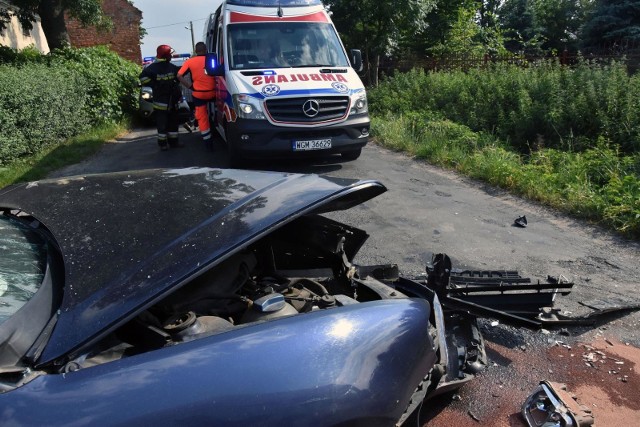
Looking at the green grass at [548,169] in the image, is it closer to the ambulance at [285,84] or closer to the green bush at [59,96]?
the ambulance at [285,84]

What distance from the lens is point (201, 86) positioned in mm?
9500

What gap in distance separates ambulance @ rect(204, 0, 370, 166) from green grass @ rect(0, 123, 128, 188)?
2.81m

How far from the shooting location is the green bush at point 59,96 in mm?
8641

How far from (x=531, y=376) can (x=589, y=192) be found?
13.2ft

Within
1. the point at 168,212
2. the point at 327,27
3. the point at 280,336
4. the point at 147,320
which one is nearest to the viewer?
the point at 280,336

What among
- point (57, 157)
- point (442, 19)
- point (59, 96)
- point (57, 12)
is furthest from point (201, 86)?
point (442, 19)

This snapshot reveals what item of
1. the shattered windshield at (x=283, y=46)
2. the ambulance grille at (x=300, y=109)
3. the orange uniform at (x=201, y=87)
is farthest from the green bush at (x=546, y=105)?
the orange uniform at (x=201, y=87)

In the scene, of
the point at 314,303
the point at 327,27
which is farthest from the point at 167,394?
the point at 327,27

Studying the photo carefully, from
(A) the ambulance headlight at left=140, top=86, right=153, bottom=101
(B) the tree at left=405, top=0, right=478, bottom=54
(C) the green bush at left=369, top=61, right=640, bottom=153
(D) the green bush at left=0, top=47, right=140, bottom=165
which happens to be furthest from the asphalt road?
(B) the tree at left=405, top=0, right=478, bottom=54

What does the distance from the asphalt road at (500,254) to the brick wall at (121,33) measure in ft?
88.2

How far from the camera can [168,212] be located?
2.33 meters

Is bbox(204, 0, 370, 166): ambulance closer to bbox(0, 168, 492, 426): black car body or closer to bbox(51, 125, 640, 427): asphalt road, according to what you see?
bbox(51, 125, 640, 427): asphalt road

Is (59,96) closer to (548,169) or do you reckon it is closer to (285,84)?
(285,84)

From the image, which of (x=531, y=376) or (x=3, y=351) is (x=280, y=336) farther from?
(x=531, y=376)
